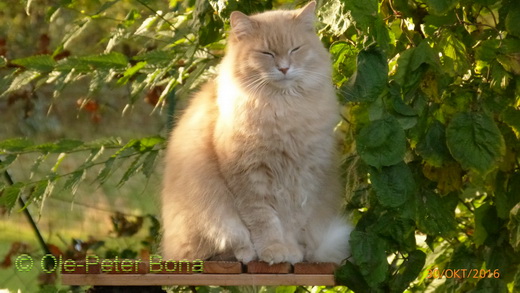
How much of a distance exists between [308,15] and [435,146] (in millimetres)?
479

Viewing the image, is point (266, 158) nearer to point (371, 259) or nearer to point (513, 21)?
point (371, 259)

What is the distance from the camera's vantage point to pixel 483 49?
2238 mm

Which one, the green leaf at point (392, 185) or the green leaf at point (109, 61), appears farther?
the green leaf at point (109, 61)

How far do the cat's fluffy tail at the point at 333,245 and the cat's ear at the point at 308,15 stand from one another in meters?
0.54

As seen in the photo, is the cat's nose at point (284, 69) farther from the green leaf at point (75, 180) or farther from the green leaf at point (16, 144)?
the green leaf at point (16, 144)

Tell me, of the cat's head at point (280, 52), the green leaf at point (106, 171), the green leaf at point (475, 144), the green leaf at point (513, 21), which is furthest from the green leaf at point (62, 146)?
the green leaf at point (513, 21)

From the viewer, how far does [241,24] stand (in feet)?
7.38

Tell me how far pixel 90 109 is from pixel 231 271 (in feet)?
8.09

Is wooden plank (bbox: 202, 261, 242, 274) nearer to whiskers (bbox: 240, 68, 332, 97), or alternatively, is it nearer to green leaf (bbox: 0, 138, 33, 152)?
whiskers (bbox: 240, 68, 332, 97)

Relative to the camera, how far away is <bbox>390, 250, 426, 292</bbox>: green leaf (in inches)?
88.3

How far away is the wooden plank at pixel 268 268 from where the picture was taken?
80.7 inches

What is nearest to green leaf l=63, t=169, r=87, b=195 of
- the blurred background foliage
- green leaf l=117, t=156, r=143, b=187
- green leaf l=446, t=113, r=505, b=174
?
the blurred background foliage

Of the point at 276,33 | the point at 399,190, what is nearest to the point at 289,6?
the point at 276,33

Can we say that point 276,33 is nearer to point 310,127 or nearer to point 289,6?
point 310,127
